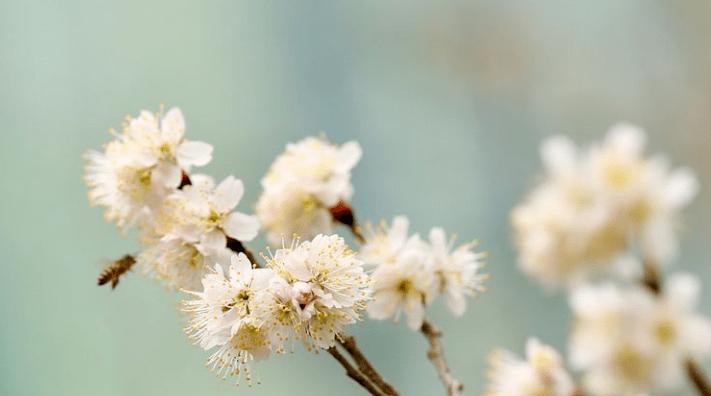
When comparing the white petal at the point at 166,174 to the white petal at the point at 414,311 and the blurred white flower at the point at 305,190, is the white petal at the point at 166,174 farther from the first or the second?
the white petal at the point at 414,311

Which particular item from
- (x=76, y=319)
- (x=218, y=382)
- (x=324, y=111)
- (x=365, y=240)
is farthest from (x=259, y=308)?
(x=324, y=111)

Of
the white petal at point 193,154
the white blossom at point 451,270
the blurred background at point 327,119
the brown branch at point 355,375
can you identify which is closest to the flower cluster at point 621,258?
the white blossom at point 451,270

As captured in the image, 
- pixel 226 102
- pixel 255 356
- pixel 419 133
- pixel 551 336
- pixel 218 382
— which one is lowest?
pixel 255 356

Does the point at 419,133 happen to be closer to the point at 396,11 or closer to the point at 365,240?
the point at 396,11

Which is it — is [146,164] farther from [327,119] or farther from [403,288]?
[327,119]

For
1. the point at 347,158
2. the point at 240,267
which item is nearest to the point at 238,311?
the point at 240,267

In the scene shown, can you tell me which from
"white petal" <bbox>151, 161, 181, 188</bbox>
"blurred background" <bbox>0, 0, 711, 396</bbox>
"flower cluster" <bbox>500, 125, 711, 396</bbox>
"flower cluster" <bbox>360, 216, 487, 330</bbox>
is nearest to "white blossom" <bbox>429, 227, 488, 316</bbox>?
"flower cluster" <bbox>360, 216, 487, 330</bbox>
